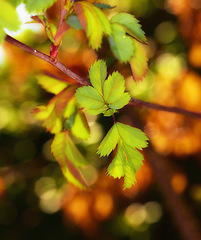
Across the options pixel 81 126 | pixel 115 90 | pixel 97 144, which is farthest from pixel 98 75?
pixel 97 144

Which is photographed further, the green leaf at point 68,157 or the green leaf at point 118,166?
the green leaf at point 68,157

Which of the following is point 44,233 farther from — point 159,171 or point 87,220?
point 159,171

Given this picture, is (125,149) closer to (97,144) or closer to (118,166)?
(118,166)

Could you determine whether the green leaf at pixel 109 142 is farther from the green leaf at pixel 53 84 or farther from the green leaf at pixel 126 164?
the green leaf at pixel 53 84

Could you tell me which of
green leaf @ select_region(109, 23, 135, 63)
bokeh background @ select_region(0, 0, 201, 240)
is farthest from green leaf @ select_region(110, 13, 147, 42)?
bokeh background @ select_region(0, 0, 201, 240)

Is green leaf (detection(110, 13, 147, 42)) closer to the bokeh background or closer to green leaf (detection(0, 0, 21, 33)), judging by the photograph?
green leaf (detection(0, 0, 21, 33))

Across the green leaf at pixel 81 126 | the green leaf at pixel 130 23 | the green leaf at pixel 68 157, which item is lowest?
the green leaf at pixel 68 157

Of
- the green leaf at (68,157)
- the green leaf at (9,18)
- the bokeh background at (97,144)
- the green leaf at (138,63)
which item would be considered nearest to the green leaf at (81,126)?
the green leaf at (68,157)

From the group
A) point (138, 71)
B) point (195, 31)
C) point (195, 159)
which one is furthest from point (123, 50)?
point (195, 159)
